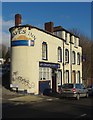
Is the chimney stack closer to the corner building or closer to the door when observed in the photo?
the corner building

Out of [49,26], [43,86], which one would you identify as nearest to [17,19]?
[49,26]

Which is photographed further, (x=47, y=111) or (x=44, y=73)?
(x=44, y=73)

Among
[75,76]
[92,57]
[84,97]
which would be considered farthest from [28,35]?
[92,57]

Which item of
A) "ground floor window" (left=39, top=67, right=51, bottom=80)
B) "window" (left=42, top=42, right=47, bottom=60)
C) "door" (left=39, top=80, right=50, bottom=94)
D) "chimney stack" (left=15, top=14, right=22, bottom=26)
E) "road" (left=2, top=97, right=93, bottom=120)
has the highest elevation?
"chimney stack" (left=15, top=14, right=22, bottom=26)

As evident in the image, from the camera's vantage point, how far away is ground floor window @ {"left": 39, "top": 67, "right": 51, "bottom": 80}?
3272 centimetres

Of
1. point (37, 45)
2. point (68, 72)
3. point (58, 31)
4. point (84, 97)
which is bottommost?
point (84, 97)

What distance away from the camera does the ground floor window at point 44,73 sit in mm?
32725

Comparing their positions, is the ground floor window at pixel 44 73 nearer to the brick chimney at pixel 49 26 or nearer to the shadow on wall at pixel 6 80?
the shadow on wall at pixel 6 80

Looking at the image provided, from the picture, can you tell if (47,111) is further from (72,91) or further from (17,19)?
(17,19)

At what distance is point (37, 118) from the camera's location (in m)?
13.8

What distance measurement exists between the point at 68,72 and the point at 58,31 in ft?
19.2

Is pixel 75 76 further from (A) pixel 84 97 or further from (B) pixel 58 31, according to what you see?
(A) pixel 84 97

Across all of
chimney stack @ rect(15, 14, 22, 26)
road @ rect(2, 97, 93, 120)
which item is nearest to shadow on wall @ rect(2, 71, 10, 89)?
chimney stack @ rect(15, 14, 22, 26)

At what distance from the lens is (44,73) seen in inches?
1318
